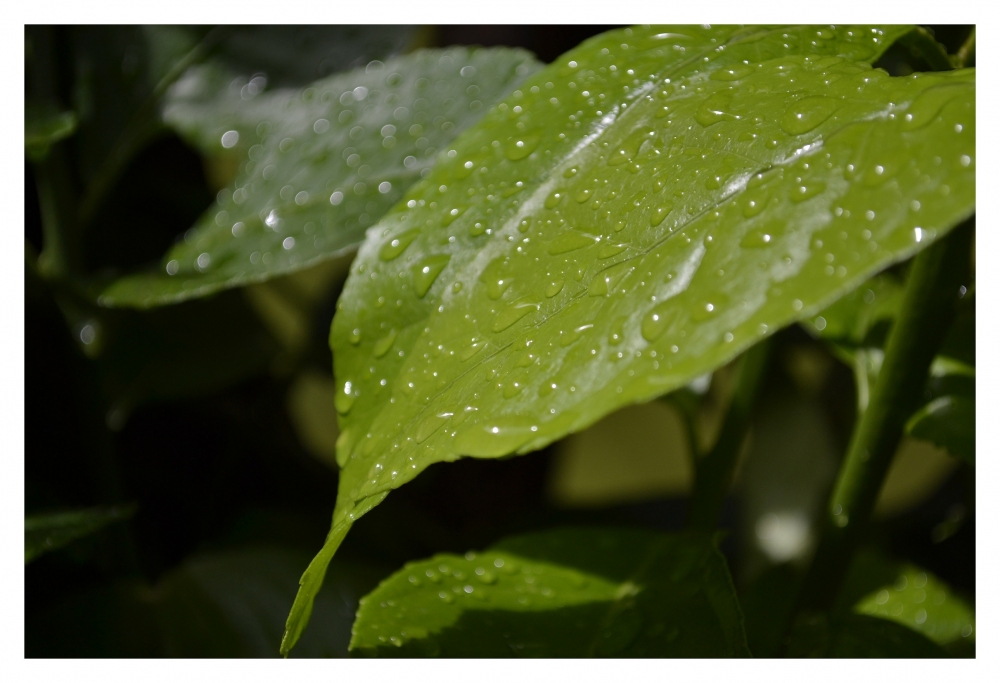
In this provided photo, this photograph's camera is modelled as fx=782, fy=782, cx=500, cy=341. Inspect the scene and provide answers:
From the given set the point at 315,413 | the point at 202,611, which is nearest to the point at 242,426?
the point at 202,611

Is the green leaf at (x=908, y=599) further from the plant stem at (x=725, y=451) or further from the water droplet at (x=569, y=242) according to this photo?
the water droplet at (x=569, y=242)

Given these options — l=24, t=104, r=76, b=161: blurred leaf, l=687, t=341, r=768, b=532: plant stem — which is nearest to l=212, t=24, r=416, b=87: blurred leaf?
l=24, t=104, r=76, b=161: blurred leaf

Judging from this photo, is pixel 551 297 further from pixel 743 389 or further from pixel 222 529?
pixel 222 529

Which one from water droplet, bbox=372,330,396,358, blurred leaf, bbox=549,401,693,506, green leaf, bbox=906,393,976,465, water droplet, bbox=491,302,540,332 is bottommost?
blurred leaf, bbox=549,401,693,506

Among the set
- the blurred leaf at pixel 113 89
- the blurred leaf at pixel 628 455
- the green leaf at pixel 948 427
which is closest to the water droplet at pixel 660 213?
the green leaf at pixel 948 427

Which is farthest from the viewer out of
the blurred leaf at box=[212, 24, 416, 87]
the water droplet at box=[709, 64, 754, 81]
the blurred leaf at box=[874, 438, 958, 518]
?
the blurred leaf at box=[874, 438, 958, 518]

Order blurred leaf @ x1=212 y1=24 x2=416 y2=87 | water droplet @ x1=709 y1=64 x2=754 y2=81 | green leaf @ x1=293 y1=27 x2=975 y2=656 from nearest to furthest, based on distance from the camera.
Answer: green leaf @ x1=293 y1=27 x2=975 y2=656
water droplet @ x1=709 y1=64 x2=754 y2=81
blurred leaf @ x1=212 y1=24 x2=416 y2=87

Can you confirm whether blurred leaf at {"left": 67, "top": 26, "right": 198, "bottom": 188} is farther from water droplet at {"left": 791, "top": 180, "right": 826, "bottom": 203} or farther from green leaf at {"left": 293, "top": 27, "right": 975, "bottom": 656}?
water droplet at {"left": 791, "top": 180, "right": 826, "bottom": 203}
